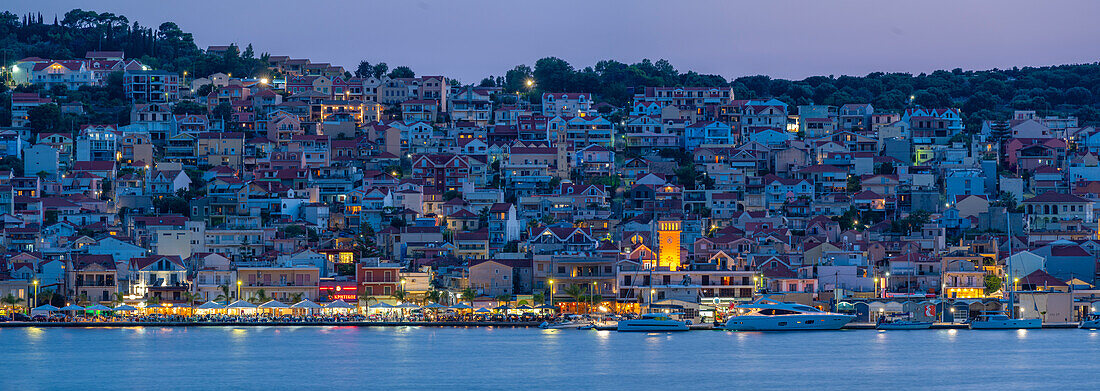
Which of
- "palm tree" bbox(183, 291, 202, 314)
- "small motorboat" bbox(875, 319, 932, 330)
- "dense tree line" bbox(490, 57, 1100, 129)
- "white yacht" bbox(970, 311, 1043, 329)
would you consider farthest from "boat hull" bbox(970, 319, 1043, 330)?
"dense tree line" bbox(490, 57, 1100, 129)

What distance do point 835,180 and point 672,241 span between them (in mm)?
14880

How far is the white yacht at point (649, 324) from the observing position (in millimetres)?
51406

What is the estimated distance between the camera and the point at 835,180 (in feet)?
222

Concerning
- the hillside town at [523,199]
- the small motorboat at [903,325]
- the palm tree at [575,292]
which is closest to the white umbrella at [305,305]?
the hillside town at [523,199]

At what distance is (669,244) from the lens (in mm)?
55062

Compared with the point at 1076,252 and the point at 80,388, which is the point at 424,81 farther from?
the point at 80,388

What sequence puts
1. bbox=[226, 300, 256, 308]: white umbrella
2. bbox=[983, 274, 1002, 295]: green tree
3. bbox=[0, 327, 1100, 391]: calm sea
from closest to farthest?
1. bbox=[0, 327, 1100, 391]: calm sea
2. bbox=[226, 300, 256, 308]: white umbrella
3. bbox=[983, 274, 1002, 295]: green tree

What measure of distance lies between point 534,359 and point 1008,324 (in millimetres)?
16355

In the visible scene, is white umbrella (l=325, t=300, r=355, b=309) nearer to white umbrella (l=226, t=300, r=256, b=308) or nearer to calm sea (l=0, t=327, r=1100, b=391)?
calm sea (l=0, t=327, r=1100, b=391)

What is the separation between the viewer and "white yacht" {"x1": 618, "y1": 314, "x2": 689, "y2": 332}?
5141 centimetres

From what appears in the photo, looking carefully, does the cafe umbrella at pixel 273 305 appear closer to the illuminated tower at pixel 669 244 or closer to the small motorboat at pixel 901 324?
the illuminated tower at pixel 669 244

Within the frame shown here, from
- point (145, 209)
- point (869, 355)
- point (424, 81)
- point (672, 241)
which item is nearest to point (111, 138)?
point (145, 209)

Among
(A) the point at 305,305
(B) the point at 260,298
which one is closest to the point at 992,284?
(A) the point at 305,305

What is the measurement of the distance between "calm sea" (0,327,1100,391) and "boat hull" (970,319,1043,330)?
0.71 feet
